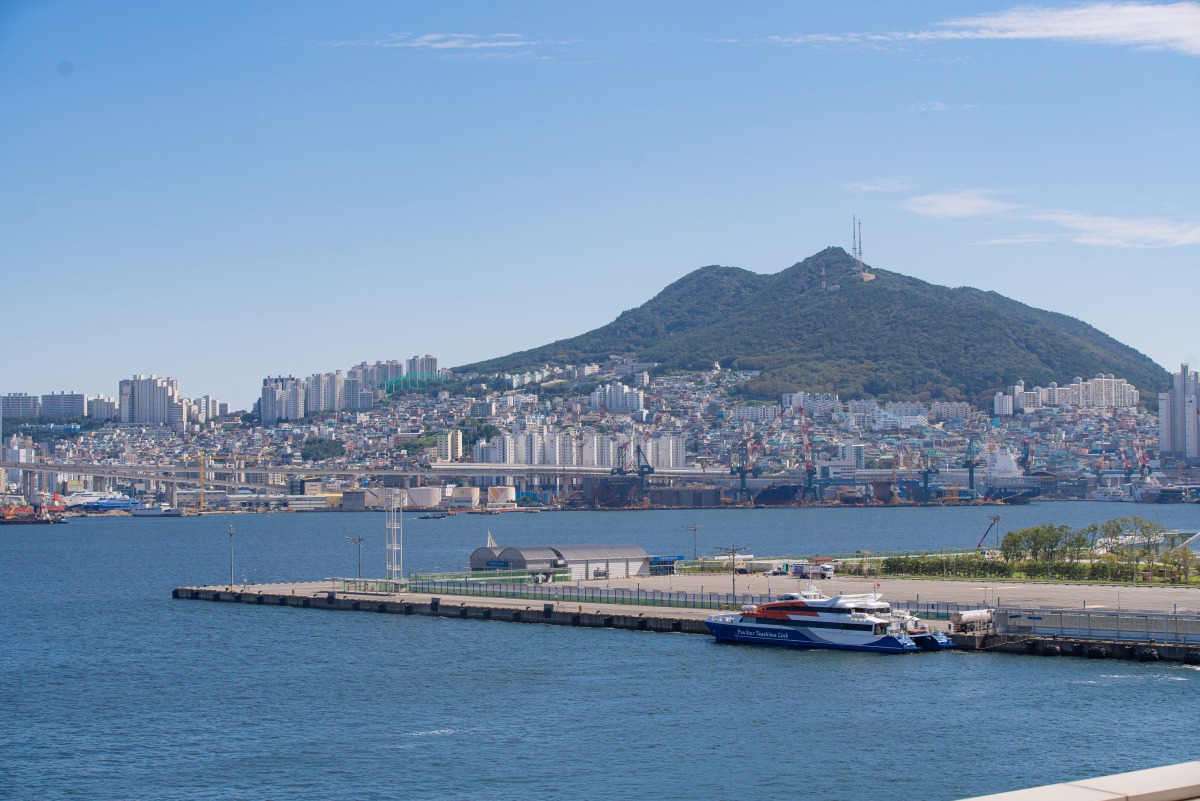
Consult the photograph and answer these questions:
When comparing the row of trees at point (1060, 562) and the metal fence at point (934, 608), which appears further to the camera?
the row of trees at point (1060, 562)

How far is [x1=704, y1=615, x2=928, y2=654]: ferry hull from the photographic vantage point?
2930cm

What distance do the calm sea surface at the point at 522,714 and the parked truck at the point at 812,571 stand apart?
1300 cm

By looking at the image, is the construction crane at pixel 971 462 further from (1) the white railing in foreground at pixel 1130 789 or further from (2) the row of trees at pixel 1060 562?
(1) the white railing in foreground at pixel 1130 789

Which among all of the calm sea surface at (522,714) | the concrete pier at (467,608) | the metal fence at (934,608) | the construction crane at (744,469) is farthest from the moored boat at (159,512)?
the metal fence at (934,608)

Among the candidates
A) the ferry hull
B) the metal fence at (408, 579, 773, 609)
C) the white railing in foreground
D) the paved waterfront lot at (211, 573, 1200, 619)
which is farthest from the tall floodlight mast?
the white railing in foreground

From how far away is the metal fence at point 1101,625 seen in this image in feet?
91.2

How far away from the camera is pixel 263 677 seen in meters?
28.0

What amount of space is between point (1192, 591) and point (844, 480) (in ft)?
369

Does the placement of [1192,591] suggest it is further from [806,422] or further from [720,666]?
[806,422]

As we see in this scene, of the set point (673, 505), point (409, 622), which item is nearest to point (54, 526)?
point (673, 505)

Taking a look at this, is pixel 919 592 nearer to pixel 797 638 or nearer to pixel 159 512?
pixel 797 638

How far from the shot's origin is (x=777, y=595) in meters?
36.1

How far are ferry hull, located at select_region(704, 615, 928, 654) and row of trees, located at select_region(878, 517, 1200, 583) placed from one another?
14.4 m

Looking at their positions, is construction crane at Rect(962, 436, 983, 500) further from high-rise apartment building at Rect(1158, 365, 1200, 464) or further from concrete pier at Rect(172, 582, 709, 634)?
concrete pier at Rect(172, 582, 709, 634)
